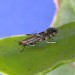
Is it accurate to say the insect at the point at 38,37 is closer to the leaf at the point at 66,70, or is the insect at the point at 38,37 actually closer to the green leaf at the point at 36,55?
the green leaf at the point at 36,55

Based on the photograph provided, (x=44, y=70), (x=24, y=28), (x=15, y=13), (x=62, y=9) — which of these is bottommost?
(x=44, y=70)

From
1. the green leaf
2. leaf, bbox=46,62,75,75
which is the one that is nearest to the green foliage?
the green leaf

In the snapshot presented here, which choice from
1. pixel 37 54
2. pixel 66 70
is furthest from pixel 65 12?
pixel 37 54

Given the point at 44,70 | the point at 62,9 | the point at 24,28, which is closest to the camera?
the point at 44,70

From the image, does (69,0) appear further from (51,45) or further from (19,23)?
(19,23)

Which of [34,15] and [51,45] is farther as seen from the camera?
[34,15]

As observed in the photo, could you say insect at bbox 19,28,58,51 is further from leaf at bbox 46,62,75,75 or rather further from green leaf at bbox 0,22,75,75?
leaf at bbox 46,62,75,75

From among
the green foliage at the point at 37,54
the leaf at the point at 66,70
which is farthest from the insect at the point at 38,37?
the leaf at the point at 66,70

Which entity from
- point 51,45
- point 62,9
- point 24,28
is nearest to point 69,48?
point 51,45

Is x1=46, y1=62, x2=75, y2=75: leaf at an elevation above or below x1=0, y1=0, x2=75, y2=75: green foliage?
above

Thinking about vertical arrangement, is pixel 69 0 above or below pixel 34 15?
below
